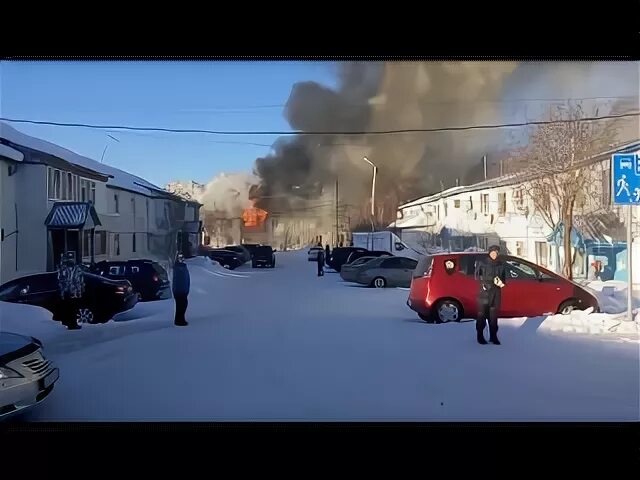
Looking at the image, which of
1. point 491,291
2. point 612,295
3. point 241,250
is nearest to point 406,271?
point 491,291

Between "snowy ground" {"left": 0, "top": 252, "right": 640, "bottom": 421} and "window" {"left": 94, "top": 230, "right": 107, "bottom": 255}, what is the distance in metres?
0.47

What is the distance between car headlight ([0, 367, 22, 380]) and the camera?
373 cm

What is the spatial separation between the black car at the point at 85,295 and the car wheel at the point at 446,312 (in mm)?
2125

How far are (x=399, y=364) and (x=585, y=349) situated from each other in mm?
1291

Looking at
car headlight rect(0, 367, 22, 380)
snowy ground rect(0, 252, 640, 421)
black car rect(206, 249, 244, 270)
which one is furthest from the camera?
black car rect(206, 249, 244, 270)

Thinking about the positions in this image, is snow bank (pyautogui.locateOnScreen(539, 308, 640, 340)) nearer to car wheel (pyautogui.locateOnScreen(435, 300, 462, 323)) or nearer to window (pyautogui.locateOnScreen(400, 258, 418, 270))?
car wheel (pyautogui.locateOnScreen(435, 300, 462, 323))

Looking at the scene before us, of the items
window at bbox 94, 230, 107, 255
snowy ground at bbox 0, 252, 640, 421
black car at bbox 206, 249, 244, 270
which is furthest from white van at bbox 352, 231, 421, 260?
window at bbox 94, 230, 107, 255

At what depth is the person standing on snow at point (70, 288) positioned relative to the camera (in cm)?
410

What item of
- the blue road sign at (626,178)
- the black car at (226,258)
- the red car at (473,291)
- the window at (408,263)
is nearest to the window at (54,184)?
the black car at (226,258)

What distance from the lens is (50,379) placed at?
3969 millimetres

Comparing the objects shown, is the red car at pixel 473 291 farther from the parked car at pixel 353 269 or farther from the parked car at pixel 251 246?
the parked car at pixel 251 246

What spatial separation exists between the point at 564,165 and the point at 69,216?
3.39 m

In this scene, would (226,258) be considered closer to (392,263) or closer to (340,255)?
(340,255)
